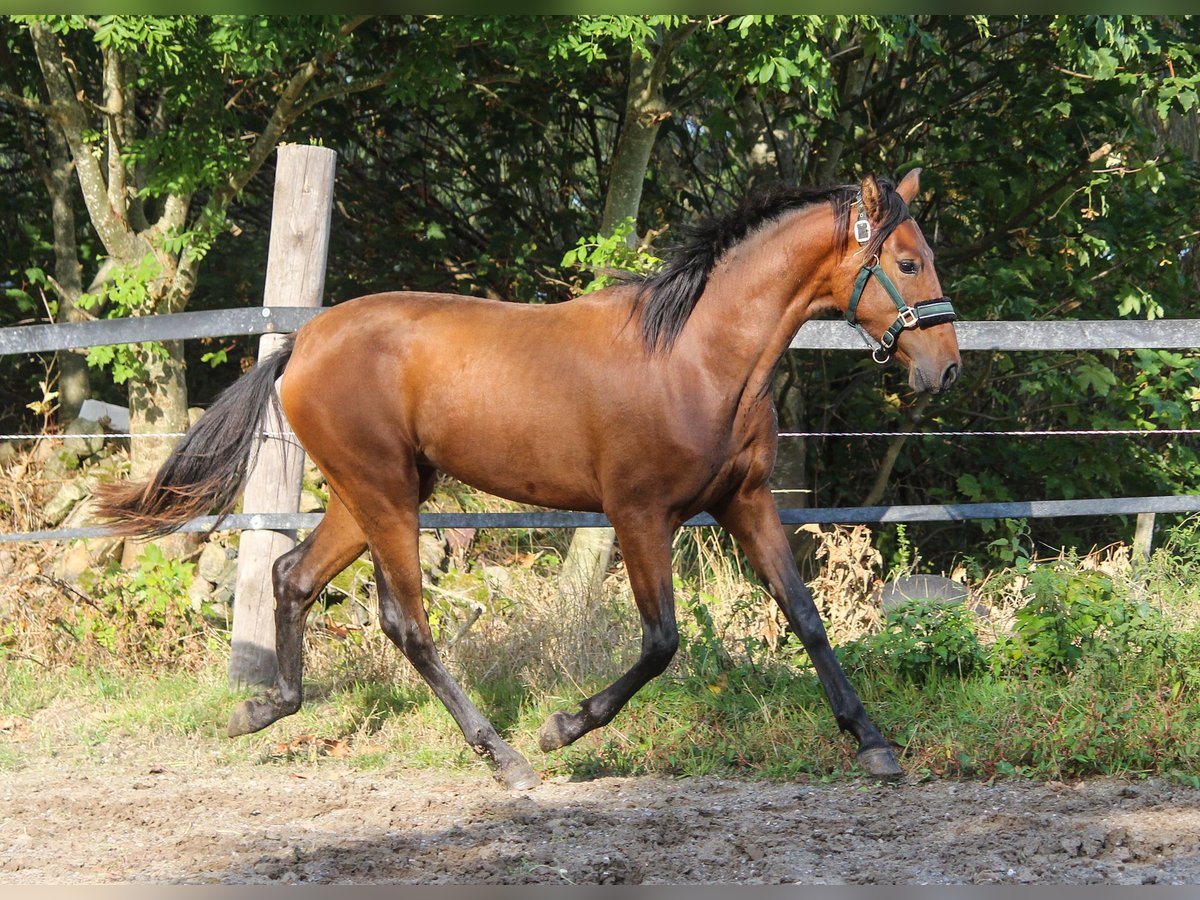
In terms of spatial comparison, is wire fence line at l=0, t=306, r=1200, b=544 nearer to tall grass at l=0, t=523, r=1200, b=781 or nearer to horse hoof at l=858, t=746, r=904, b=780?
tall grass at l=0, t=523, r=1200, b=781

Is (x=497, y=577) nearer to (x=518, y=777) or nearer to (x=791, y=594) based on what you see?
(x=518, y=777)

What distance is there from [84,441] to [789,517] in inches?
219

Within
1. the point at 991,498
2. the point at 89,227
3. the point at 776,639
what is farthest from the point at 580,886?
the point at 89,227

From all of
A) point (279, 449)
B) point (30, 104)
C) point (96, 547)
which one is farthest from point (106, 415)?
point (279, 449)

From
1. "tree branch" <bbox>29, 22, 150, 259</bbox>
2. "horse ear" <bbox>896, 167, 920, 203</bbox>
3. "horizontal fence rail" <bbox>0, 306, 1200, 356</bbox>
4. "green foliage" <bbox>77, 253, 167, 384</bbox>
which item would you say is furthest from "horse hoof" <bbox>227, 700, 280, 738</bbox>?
"tree branch" <bbox>29, 22, 150, 259</bbox>

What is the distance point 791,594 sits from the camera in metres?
4.57

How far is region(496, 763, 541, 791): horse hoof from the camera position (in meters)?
4.62

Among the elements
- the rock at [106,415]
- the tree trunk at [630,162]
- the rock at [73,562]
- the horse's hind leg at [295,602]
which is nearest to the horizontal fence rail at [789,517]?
the horse's hind leg at [295,602]

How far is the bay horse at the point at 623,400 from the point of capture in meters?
4.35

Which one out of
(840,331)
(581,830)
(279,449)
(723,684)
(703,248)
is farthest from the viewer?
(279,449)

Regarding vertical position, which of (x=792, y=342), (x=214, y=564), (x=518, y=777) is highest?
(x=792, y=342)

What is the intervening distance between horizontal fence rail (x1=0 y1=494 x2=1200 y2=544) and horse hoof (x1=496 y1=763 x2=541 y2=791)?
3.76ft

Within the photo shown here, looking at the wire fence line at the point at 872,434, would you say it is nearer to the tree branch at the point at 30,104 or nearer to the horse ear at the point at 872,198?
the horse ear at the point at 872,198

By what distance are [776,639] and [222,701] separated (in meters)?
2.61
